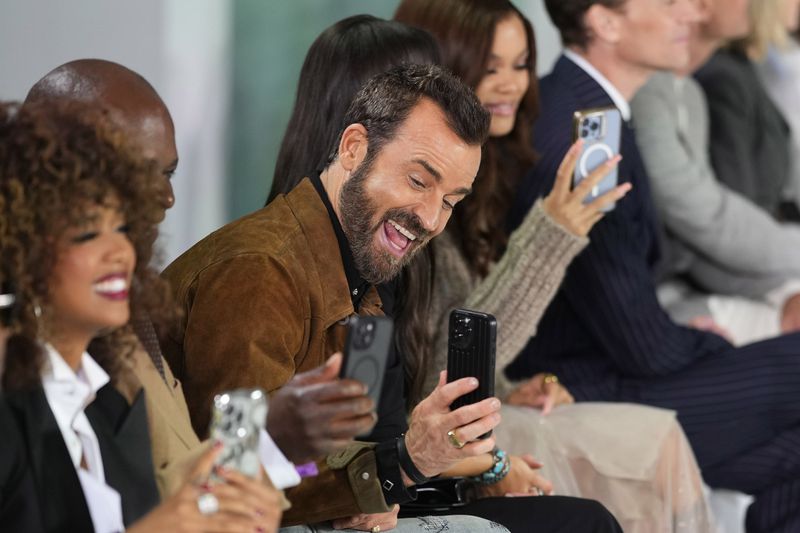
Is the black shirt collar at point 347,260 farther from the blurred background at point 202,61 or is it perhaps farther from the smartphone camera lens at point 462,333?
the blurred background at point 202,61

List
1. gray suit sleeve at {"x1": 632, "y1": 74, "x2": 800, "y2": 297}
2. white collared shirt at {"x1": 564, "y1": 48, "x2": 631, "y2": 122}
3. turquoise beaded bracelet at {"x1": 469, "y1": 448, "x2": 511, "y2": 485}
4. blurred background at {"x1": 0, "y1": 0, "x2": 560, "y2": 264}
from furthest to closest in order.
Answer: gray suit sleeve at {"x1": 632, "y1": 74, "x2": 800, "y2": 297} → blurred background at {"x1": 0, "y1": 0, "x2": 560, "y2": 264} → white collared shirt at {"x1": 564, "y1": 48, "x2": 631, "y2": 122} → turquoise beaded bracelet at {"x1": 469, "y1": 448, "x2": 511, "y2": 485}

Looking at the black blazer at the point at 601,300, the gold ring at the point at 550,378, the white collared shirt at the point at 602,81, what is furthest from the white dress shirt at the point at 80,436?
the white collared shirt at the point at 602,81

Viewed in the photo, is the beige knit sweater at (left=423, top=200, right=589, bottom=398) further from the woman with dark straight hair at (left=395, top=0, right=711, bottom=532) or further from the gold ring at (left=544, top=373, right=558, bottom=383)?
the gold ring at (left=544, top=373, right=558, bottom=383)

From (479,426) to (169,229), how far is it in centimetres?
205

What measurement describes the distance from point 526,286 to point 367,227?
70 centimetres

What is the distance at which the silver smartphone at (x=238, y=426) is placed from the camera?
4.92 ft

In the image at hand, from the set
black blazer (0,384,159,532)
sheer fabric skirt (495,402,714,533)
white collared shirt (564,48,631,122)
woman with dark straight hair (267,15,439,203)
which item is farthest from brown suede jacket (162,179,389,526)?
white collared shirt (564,48,631,122)

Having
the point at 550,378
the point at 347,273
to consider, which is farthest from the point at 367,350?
the point at 550,378

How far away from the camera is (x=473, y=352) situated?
83.3 inches

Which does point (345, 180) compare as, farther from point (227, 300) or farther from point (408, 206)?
point (227, 300)

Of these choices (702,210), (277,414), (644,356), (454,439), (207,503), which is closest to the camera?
(207,503)

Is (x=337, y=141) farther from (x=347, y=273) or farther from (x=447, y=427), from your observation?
(x=447, y=427)

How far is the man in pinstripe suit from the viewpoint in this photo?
10.4ft

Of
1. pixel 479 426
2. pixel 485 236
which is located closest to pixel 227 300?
pixel 479 426
